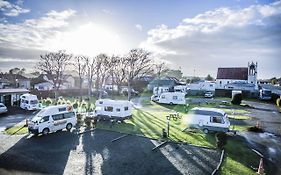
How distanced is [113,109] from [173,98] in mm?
19479

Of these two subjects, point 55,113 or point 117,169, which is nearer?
point 117,169

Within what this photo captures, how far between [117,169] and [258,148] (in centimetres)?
1158

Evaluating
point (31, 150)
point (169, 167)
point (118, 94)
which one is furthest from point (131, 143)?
point (118, 94)

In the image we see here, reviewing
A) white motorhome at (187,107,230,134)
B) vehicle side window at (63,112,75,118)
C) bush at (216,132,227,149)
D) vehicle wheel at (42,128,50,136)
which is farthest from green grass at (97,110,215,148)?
vehicle wheel at (42,128,50,136)

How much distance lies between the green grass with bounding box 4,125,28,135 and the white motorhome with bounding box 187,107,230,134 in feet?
55.9

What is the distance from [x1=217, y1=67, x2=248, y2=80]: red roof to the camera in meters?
66.8

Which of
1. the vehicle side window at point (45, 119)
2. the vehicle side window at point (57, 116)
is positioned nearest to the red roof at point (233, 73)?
the vehicle side window at point (57, 116)

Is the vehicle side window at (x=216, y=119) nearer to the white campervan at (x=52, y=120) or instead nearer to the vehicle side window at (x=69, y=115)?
the white campervan at (x=52, y=120)

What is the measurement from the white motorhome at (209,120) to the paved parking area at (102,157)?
4.78 meters

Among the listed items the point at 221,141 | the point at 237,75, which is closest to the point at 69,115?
the point at 221,141

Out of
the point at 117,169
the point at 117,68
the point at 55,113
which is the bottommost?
the point at 117,169

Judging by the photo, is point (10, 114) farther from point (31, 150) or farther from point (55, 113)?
point (31, 150)

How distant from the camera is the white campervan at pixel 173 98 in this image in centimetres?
4216

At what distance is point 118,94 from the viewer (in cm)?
6266
